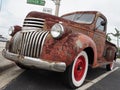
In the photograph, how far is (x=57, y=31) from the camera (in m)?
5.99

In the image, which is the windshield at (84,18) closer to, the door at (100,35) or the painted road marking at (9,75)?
the door at (100,35)

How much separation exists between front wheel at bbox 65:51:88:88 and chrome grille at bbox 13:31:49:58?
2.54 feet

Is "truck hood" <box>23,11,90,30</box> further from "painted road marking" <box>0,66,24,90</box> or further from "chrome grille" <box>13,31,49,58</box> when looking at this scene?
"painted road marking" <box>0,66,24,90</box>

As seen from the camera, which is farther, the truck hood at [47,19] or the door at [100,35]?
the door at [100,35]

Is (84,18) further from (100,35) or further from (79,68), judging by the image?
(79,68)

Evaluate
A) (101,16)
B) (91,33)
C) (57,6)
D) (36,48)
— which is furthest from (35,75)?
(57,6)

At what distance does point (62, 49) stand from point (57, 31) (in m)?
0.39

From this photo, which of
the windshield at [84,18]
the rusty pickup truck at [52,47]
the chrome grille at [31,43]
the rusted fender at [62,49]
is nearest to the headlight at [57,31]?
the rusty pickup truck at [52,47]

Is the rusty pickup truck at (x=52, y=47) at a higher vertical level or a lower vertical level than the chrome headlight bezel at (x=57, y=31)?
lower

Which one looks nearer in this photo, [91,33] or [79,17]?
[91,33]

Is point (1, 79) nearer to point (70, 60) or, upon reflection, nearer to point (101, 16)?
point (70, 60)

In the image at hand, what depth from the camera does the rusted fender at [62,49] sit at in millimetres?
5891

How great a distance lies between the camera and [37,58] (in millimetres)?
5996

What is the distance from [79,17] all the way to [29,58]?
2954mm
